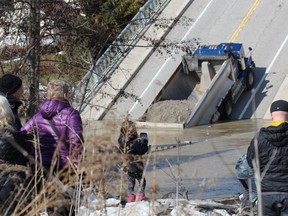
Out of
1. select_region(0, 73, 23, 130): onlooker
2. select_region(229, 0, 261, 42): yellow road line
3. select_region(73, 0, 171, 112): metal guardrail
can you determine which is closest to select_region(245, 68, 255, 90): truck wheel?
select_region(229, 0, 261, 42): yellow road line

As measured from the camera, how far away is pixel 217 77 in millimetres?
24781

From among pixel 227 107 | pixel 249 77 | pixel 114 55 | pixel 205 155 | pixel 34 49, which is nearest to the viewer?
pixel 34 49

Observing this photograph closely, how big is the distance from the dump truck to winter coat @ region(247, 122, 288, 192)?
1808 centimetres

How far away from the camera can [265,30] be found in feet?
95.6

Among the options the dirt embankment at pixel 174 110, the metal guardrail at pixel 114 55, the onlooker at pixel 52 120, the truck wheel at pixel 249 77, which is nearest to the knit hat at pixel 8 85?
the onlooker at pixel 52 120

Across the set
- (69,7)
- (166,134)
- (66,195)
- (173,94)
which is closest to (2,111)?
(66,195)

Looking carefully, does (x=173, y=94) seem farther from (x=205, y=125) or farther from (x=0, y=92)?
(x=0, y=92)

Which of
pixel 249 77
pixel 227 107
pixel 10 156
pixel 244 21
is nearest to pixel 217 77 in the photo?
pixel 227 107

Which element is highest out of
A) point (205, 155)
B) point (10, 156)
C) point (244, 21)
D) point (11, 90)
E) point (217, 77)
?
point (244, 21)

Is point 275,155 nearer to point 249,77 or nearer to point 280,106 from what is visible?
point 280,106

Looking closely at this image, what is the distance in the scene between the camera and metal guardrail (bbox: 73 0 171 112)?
13030 mm

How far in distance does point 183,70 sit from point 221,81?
2.09m

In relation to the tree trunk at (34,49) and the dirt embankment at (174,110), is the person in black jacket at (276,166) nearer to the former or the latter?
the tree trunk at (34,49)

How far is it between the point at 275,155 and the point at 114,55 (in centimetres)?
1939
